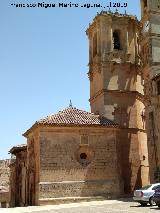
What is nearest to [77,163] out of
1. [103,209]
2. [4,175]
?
[103,209]

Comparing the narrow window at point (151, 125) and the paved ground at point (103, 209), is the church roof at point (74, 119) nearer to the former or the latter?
the narrow window at point (151, 125)

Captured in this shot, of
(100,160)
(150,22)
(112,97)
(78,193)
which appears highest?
(150,22)

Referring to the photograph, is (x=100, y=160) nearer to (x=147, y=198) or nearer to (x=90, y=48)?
(x=147, y=198)

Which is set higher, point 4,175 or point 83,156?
point 83,156

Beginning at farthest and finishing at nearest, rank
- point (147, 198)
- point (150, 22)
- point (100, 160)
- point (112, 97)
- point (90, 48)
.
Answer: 1. point (90, 48)
2. point (112, 97)
3. point (150, 22)
4. point (100, 160)
5. point (147, 198)

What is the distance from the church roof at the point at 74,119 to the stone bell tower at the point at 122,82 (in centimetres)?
212

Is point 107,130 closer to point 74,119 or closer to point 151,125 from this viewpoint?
point 74,119

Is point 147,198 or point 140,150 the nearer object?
point 147,198

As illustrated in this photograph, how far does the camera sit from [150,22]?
31344 millimetres

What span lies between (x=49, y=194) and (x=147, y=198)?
→ 8.71m

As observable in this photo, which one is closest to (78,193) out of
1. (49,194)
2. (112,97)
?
(49,194)

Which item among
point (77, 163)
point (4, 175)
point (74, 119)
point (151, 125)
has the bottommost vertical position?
point (4, 175)

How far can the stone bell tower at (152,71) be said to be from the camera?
28.6 metres

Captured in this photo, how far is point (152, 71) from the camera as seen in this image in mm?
30047
